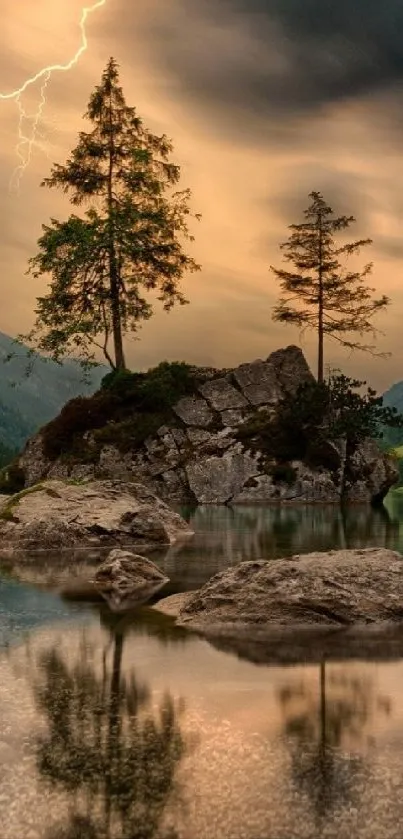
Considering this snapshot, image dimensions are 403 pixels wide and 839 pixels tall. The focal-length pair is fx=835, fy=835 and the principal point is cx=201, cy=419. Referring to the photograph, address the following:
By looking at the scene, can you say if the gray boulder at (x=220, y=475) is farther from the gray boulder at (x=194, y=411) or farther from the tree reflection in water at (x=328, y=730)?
the tree reflection in water at (x=328, y=730)

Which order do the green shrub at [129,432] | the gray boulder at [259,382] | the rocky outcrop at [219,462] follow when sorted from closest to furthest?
the rocky outcrop at [219,462], the green shrub at [129,432], the gray boulder at [259,382]

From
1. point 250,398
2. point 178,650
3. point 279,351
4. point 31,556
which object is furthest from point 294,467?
point 178,650

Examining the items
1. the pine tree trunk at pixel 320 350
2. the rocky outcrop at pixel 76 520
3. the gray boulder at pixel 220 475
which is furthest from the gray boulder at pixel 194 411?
the rocky outcrop at pixel 76 520

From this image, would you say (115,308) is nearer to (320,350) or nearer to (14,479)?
(14,479)

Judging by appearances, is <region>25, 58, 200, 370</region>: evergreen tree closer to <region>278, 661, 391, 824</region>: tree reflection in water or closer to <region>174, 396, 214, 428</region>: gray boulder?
<region>174, 396, 214, 428</region>: gray boulder

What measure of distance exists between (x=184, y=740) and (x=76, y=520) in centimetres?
1469

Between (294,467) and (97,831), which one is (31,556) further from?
(294,467)

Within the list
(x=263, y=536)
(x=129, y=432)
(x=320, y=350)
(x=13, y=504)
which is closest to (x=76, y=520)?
(x=13, y=504)

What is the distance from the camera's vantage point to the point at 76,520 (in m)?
20.4

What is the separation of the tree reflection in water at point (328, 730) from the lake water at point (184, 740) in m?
0.02

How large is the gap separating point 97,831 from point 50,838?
0.25m

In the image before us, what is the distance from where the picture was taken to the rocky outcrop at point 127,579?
12867 mm

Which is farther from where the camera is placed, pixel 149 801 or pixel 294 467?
pixel 294 467

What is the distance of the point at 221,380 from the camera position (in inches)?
2005
